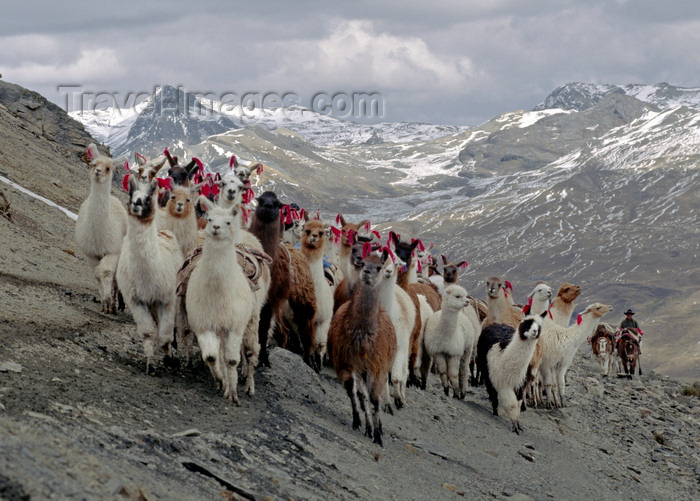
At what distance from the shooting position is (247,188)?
11047 mm

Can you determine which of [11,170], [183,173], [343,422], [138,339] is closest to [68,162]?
[11,170]

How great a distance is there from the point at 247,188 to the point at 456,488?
497 cm

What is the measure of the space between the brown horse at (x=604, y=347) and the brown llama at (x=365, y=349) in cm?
1530

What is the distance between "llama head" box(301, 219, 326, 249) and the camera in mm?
11156

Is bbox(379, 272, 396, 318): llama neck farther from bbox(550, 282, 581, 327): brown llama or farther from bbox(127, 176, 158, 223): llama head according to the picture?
bbox(550, 282, 581, 327): brown llama

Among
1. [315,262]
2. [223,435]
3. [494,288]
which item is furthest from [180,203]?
[494,288]

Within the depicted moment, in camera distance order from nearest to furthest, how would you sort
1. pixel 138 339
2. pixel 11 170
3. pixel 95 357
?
1. pixel 95 357
2. pixel 138 339
3. pixel 11 170

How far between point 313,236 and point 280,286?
4.20ft

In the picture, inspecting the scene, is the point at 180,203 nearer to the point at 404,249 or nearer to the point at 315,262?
the point at 315,262

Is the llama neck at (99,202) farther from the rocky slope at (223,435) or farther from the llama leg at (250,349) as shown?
the llama leg at (250,349)

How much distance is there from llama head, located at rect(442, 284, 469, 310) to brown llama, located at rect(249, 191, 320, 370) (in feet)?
7.85

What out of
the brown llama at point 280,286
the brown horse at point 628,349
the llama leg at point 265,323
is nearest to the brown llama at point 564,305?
the brown llama at point 280,286

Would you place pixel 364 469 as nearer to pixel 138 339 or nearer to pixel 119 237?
pixel 138 339

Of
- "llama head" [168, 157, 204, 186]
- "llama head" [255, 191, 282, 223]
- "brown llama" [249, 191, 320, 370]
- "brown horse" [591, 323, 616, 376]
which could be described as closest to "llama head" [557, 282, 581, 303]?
"brown llama" [249, 191, 320, 370]
